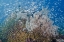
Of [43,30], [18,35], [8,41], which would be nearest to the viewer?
[43,30]

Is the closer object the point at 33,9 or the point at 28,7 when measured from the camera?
the point at 33,9

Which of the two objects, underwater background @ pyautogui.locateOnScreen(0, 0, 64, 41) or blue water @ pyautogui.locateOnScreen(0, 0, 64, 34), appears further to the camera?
blue water @ pyautogui.locateOnScreen(0, 0, 64, 34)

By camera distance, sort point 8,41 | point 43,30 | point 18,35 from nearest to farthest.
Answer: point 43,30
point 18,35
point 8,41

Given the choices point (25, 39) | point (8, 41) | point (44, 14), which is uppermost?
point (44, 14)

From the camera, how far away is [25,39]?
588 cm

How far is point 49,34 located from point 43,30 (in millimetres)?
316

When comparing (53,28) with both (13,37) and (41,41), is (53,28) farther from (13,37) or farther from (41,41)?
(13,37)

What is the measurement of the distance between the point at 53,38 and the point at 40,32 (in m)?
0.66

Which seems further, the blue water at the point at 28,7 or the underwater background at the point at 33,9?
the blue water at the point at 28,7

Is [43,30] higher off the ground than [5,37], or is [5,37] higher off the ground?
[43,30]

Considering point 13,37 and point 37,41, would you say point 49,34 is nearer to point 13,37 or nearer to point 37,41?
point 37,41

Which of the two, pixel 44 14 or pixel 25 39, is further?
pixel 44 14

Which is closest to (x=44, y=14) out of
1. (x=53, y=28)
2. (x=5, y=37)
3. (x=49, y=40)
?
(x=53, y=28)

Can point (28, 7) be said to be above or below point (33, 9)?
below
